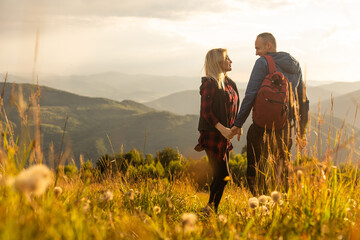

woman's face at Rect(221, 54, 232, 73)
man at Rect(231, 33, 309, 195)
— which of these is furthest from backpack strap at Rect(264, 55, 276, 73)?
woman's face at Rect(221, 54, 232, 73)

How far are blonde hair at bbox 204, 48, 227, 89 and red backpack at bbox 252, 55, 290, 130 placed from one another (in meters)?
0.54

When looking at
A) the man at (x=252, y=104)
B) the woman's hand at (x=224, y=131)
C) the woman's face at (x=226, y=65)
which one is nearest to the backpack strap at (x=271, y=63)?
the man at (x=252, y=104)

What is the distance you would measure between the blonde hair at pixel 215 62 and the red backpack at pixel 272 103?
1.78 ft

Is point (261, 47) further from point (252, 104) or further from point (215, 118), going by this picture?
point (215, 118)

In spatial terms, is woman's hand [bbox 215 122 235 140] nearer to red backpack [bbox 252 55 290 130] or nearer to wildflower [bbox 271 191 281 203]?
red backpack [bbox 252 55 290 130]

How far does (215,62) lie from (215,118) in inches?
27.5

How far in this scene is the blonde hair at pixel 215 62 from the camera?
4.34 meters

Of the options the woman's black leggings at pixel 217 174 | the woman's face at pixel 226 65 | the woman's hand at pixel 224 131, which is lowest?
the woman's black leggings at pixel 217 174

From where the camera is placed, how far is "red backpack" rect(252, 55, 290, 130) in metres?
4.16

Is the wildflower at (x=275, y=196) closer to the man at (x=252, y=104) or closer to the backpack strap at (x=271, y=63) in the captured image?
the man at (x=252, y=104)

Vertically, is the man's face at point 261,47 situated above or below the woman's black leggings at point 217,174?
above

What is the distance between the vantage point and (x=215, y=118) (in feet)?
14.0

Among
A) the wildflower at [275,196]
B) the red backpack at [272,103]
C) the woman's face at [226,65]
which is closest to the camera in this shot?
the wildflower at [275,196]

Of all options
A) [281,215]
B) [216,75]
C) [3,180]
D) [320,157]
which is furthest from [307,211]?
[216,75]
